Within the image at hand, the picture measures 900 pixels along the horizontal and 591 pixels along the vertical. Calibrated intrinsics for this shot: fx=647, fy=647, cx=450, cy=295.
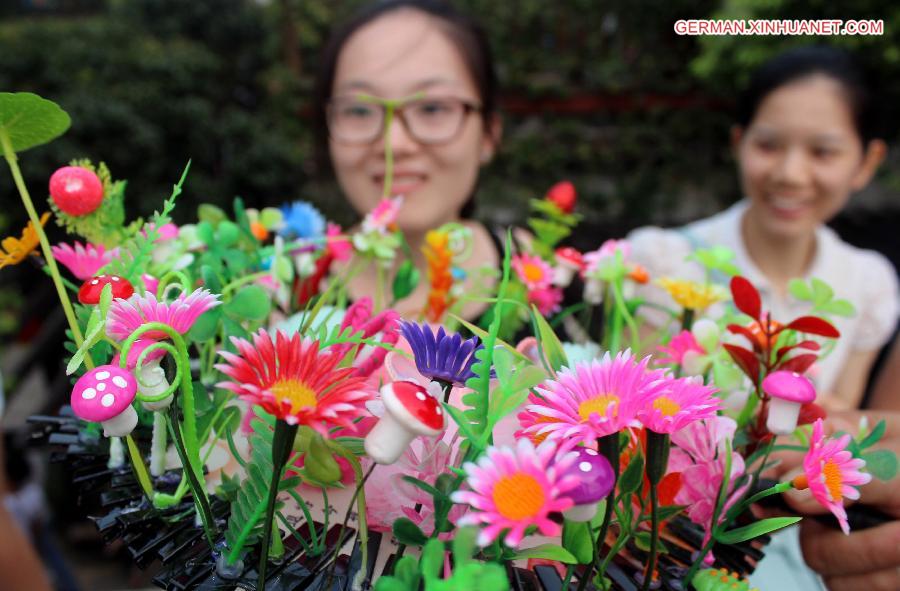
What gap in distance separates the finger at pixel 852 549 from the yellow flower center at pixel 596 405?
28cm

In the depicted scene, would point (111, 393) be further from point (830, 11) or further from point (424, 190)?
point (830, 11)

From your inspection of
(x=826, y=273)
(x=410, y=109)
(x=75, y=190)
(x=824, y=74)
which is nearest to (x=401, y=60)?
(x=410, y=109)

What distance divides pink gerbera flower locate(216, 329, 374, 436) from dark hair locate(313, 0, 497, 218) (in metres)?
0.66

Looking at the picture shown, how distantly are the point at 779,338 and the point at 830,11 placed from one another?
77.0 inches

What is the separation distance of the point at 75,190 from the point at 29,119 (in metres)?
0.04

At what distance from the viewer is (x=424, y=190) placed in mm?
774

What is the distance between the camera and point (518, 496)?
0.64 feet

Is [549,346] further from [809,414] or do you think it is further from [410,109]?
[410,109]

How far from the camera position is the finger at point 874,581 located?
16.0 inches

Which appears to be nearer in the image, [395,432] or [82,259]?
[395,432]

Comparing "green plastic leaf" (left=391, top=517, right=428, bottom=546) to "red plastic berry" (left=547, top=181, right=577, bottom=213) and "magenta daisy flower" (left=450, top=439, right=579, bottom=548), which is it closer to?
"magenta daisy flower" (left=450, top=439, right=579, bottom=548)

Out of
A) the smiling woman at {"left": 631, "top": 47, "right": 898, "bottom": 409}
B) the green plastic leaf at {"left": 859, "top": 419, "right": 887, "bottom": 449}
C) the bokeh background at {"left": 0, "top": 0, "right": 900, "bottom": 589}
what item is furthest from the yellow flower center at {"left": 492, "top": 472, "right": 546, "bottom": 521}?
the bokeh background at {"left": 0, "top": 0, "right": 900, "bottom": 589}

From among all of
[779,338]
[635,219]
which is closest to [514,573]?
[779,338]

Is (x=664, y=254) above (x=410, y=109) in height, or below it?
below
